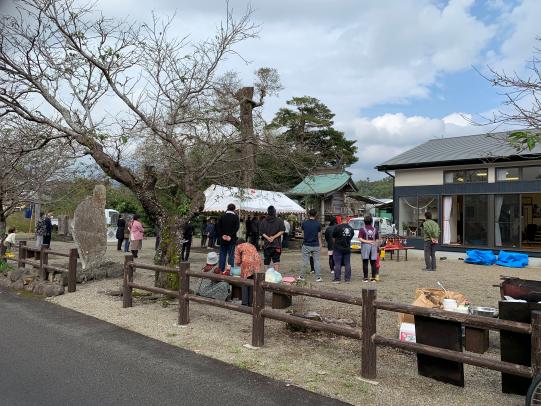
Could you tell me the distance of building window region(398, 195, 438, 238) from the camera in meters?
18.7

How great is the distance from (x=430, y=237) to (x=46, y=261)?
397 inches

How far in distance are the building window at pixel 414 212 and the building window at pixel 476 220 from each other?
4.19 ft

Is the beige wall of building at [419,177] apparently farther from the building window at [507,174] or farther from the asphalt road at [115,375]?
the asphalt road at [115,375]

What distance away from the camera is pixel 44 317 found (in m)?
7.72

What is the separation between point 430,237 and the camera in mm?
13164

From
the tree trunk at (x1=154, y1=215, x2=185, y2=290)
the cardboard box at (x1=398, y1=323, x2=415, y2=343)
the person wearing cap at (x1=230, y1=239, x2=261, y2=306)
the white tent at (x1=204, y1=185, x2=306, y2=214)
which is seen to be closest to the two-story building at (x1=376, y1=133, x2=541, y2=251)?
the white tent at (x1=204, y1=185, x2=306, y2=214)

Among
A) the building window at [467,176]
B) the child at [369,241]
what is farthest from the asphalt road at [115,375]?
the building window at [467,176]

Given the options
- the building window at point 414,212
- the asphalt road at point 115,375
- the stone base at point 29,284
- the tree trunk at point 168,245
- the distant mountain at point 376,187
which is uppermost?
the distant mountain at point 376,187

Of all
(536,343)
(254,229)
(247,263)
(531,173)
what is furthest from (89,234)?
(531,173)

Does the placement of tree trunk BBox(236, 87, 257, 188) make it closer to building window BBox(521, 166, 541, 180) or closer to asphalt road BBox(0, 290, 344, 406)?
asphalt road BBox(0, 290, 344, 406)

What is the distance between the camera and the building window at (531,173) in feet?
51.7

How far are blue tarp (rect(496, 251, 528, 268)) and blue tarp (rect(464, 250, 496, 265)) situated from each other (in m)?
0.24

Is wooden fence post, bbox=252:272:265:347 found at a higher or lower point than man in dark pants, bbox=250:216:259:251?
lower

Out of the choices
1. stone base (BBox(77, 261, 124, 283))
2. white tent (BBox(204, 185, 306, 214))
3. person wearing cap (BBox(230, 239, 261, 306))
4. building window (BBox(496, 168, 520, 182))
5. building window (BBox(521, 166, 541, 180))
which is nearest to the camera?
person wearing cap (BBox(230, 239, 261, 306))
